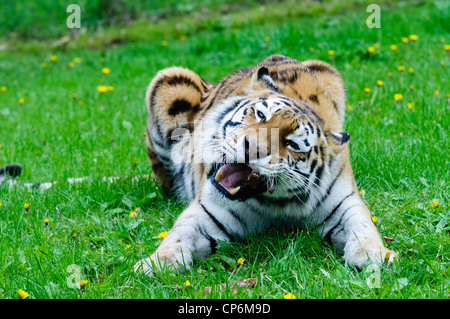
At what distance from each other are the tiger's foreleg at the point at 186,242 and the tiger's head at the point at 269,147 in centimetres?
34

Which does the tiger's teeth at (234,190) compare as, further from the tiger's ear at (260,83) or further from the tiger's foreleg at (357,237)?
the tiger's ear at (260,83)

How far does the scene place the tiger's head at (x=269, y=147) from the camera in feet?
9.59

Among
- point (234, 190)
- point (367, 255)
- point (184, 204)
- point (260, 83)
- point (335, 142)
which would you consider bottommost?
point (184, 204)

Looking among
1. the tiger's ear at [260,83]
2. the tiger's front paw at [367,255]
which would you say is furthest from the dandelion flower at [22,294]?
the tiger's ear at [260,83]

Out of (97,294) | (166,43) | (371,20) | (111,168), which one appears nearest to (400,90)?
(371,20)

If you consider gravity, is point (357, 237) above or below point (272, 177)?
below

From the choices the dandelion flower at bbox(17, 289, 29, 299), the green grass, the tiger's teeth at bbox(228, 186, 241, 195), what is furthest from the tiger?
the dandelion flower at bbox(17, 289, 29, 299)

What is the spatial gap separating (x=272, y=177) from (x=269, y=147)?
0.18 m

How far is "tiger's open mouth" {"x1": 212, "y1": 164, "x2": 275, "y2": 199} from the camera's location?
2955 millimetres

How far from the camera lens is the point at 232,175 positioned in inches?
118

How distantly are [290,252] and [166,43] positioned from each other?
7.23 m

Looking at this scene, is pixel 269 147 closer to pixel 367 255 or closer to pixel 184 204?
pixel 367 255

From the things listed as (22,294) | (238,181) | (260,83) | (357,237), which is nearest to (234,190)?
(238,181)

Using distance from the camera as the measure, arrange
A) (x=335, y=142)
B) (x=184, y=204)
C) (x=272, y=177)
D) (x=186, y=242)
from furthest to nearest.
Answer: (x=184, y=204)
(x=335, y=142)
(x=186, y=242)
(x=272, y=177)
